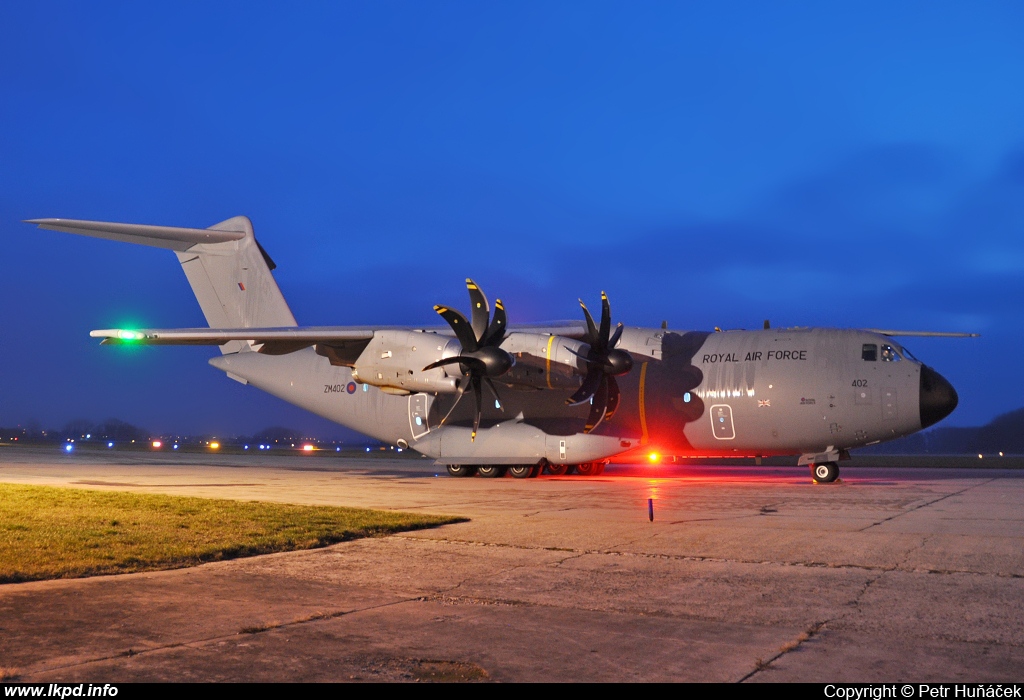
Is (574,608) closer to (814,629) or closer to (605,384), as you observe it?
(814,629)

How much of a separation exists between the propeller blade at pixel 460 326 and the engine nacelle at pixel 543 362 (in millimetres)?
1122

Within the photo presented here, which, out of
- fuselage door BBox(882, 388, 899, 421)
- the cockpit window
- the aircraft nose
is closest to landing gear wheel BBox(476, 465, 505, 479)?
fuselage door BBox(882, 388, 899, 421)

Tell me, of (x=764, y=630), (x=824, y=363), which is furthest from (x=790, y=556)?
(x=824, y=363)

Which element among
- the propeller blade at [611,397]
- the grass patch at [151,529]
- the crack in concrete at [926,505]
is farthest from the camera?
the propeller blade at [611,397]

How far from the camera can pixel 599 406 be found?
19.8 meters

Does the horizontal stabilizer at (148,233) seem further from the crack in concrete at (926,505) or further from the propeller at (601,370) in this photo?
the crack in concrete at (926,505)

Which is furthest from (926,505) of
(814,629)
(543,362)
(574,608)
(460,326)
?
(460,326)

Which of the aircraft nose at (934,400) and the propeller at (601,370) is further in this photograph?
the propeller at (601,370)

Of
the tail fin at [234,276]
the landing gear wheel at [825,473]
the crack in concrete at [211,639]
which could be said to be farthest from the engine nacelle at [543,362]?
the crack in concrete at [211,639]

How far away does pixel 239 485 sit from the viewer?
60.0 feet

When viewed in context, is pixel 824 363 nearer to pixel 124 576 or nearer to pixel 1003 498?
pixel 1003 498

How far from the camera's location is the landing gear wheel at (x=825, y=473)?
61.2ft

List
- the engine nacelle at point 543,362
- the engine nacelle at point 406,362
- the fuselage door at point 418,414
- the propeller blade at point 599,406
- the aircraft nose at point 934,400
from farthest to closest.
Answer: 1. the fuselage door at point 418,414
2. the propeller blade at point 599,406
3. the engine nacelle at point 406,362
4. the engine nacelle at point 543,362
5. the aircraft nose at point 934,400

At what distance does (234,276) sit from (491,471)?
32.6ft
